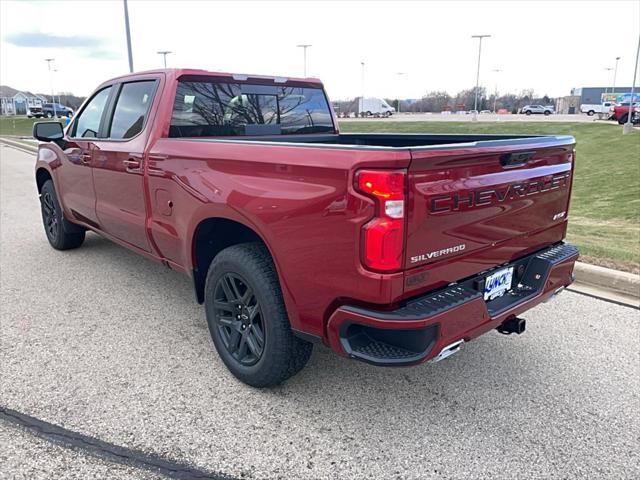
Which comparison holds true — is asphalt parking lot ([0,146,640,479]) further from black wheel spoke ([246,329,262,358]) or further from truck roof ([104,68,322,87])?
truck roof ([104,68,322,87])

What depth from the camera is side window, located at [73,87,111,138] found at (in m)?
4.84

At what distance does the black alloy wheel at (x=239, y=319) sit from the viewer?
122 inches

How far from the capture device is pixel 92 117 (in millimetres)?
5023

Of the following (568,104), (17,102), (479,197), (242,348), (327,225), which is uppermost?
(17,102)

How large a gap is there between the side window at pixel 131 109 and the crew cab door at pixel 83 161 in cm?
30

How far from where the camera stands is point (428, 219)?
7.72ft

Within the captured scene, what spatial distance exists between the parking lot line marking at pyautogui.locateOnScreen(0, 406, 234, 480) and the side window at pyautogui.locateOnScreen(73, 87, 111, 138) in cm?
281

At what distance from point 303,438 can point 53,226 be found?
4806 millimetres

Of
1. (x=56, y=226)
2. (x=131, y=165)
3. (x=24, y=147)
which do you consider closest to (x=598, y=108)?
(x=24, y=147)

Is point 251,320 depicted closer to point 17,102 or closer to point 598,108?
point 598,108

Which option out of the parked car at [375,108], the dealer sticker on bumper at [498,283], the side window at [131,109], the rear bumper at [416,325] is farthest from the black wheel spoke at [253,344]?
the parked car at [375,108]

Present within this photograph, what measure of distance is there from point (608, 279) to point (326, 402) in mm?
3217

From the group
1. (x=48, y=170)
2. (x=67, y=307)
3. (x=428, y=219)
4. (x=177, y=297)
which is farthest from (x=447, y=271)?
(x=48, y=170)

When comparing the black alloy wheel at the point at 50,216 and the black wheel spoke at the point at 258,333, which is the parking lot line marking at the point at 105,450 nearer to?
the black wheel spoke at the point at 258,333
